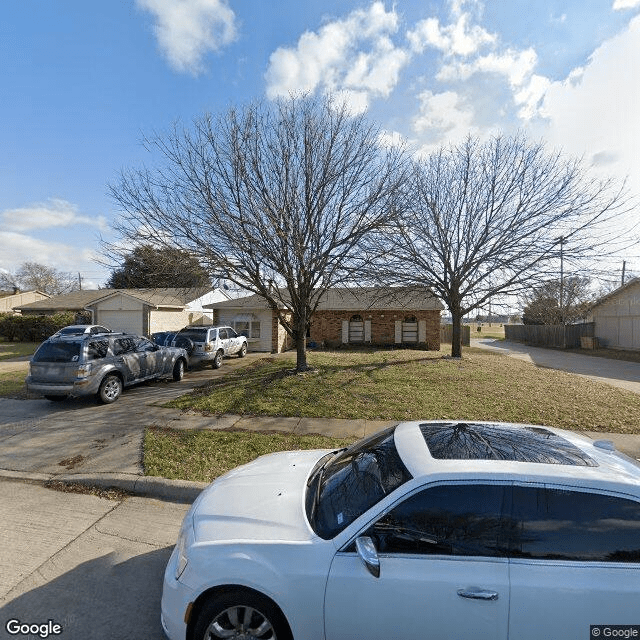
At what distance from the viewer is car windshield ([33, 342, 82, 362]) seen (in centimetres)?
809

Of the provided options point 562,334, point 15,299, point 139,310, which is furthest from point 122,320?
point 562,334

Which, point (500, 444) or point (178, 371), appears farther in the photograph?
point (178, 371)

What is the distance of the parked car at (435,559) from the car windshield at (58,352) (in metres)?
7.29

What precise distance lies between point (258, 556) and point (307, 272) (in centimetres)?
898

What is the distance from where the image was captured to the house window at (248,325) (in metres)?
20.2

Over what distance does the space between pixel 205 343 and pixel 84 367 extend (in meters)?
6.22

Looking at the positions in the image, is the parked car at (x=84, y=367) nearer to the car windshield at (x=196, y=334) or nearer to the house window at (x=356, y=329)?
the car windshield at (x=196, y=334)

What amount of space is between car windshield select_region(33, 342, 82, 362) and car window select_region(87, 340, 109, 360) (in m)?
0.22

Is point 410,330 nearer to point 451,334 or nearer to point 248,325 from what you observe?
point 451,334

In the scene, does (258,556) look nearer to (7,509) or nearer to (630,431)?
(7,509)

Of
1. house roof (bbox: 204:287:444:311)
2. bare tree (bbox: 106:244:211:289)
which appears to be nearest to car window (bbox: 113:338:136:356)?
bare tree (bbox: 106:244:211:289)

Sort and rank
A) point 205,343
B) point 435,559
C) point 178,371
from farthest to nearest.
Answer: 1. point 205,343
2. point 178,371
3. point 435,559

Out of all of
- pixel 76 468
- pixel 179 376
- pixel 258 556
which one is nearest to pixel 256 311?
pixel 179 376

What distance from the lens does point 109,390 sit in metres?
8.63
